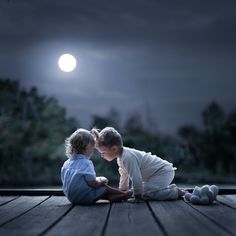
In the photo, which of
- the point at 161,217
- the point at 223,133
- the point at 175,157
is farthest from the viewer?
the point at 223,133

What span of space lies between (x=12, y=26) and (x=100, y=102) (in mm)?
3463

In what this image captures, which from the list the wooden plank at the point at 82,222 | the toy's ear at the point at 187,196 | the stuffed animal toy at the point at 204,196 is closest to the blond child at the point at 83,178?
the wooden plank at the point at 82,222

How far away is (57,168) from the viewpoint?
47.1ft

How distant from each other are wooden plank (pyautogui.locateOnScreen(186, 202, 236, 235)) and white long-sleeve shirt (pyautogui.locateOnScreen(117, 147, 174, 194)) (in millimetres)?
498

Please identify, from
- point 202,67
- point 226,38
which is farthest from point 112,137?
point 202,67

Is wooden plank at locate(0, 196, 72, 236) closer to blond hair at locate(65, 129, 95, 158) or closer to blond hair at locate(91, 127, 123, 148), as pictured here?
blond hair at locate(65, 129, 95, 158)

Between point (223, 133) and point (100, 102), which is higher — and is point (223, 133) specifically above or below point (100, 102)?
below

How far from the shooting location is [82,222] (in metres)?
2.69

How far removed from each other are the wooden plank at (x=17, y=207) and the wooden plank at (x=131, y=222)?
0.57 metres

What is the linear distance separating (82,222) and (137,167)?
1.23m

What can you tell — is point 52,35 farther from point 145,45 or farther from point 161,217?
point 161,217

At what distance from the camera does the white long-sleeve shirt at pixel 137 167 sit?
3806 millimetres

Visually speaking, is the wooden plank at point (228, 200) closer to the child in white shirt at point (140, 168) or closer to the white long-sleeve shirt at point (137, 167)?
the child in white shirt at point (140, 168)

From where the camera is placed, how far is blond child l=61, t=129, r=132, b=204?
3.76m
